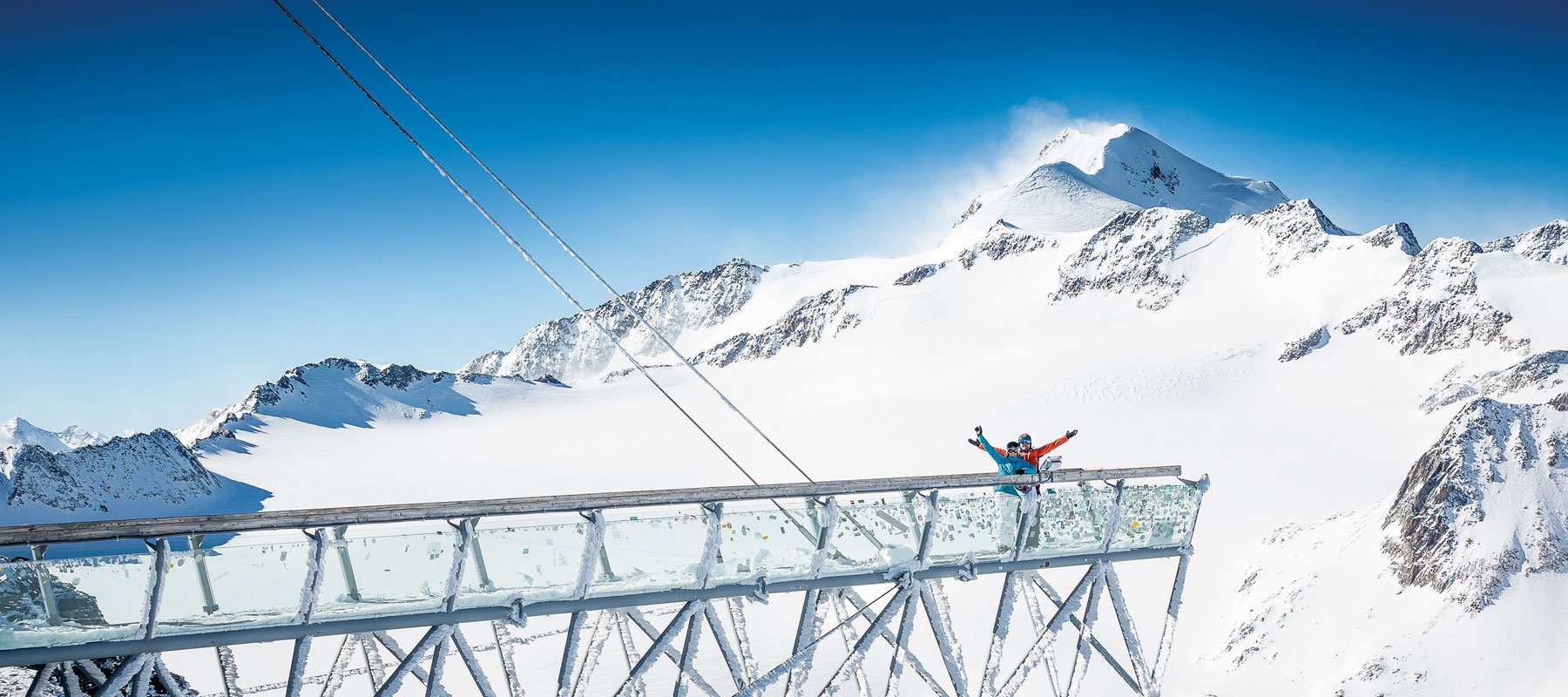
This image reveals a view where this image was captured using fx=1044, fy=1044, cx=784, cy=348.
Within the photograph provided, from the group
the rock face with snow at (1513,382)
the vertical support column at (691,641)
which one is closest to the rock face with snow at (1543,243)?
the rock face with snow at (1513,382)

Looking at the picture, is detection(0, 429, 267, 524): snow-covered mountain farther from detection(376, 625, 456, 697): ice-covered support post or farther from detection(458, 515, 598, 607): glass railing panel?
detection(458, 515, 598, 607): glass railing panel

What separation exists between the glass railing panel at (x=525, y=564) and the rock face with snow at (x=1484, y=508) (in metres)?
42.4

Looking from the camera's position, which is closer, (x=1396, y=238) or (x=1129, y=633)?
(x=1129, y=633)

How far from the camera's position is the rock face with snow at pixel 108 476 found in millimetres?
88938

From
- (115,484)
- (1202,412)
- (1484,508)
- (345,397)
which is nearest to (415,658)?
(1484,508)

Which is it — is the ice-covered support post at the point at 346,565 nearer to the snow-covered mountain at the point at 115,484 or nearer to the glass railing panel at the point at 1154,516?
the glass railing panel at the point at 1154,516

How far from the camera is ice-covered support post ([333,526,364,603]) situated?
941 cm

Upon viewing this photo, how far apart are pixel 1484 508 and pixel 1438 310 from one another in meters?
60.6

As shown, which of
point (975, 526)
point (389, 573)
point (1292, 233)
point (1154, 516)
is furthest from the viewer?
point (1292, 233)

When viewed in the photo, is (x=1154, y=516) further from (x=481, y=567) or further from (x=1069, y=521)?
(x=481, y=567)

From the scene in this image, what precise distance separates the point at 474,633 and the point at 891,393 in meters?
79.6

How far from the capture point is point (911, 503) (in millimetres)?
12234

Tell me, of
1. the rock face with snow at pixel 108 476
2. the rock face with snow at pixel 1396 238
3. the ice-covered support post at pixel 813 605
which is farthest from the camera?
the rock face with snow at pixel 1396 238

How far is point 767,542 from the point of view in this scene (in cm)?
1128
